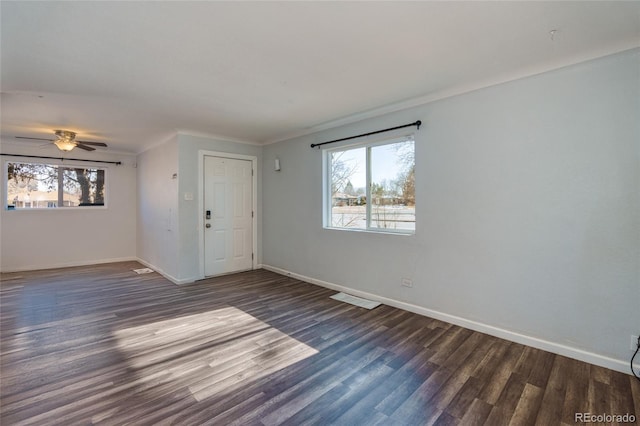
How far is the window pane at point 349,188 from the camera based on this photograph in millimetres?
4145

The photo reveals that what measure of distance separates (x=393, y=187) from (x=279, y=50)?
7.09 feet

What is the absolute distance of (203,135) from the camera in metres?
4.94

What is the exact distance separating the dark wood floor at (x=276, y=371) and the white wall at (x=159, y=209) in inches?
61.2

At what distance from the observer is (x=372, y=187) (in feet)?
13.2

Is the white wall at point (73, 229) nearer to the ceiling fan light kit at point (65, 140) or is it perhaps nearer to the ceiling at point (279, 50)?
the ceiling fan light kit at point (65, 140)

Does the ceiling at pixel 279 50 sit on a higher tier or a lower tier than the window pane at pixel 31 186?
higher

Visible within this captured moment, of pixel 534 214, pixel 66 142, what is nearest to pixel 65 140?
pixel 66 142

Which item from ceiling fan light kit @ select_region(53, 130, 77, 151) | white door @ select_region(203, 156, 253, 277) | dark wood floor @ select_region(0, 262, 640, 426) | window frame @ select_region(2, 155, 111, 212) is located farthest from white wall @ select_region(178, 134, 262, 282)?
window frame @ select_region(2, 155, 111, 212)

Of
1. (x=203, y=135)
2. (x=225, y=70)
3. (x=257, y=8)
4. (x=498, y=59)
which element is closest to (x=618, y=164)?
(x=498, y=59)

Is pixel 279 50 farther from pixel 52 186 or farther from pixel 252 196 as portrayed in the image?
pixel 52 186

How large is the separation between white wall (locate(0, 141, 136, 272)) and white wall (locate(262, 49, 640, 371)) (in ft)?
19.2

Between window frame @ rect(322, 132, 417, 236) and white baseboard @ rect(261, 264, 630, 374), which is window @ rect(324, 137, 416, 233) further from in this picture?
white baseboard @ rect(261, 264, 630, 374)

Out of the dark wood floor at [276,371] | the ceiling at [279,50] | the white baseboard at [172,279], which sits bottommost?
the dark wood floor at [276,371]

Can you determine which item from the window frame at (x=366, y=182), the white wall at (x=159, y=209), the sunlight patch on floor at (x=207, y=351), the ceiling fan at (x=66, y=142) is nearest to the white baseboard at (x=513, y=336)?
the window frame at (x=366, y=182)
